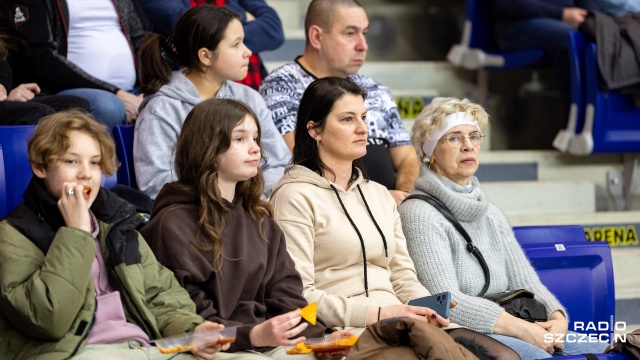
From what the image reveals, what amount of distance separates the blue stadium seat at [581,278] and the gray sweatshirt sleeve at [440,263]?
1.41 ft

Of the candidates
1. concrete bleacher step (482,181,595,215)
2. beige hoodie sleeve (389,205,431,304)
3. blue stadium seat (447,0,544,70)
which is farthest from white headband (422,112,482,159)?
blue stadium seat (447,0,544,70)

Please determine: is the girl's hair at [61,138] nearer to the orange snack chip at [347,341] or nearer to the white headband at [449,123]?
the orange snack chip at [347,341]

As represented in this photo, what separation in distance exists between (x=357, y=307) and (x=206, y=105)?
658 mm

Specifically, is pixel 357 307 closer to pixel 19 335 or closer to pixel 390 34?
pixel 19 335

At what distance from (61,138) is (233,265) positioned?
1.79 feet

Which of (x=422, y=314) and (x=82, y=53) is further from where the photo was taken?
(x=82, y=53)

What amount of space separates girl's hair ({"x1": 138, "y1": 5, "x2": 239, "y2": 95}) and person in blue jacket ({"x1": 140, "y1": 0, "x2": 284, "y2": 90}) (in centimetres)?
51

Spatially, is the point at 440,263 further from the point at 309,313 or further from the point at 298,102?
the point at 298,102

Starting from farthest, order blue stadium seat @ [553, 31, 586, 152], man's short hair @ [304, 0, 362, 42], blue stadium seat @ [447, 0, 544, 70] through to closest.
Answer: blue stadium seat @ [447, 0, 544, 70], blue stadium seat @ [553, 31, 586, 152], man's short hair @ [304, 0, 362, 42]

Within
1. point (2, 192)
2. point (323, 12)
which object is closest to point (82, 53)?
point (323, 12)

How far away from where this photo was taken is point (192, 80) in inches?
140

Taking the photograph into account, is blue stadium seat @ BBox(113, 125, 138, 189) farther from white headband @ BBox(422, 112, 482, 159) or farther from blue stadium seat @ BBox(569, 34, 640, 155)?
blue stadium seat @ BBox(569, 34, 640, 155)

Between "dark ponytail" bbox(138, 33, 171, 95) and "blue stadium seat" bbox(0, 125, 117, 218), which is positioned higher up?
"dark ponytail" bbox(138, 33, 171, 95)

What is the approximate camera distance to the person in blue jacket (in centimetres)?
410
